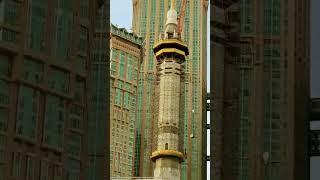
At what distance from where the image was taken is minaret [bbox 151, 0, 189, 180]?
85.0 meters

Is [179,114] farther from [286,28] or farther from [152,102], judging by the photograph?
[286,28]

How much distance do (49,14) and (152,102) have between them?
67229mm

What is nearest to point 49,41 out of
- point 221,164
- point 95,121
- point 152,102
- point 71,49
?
point 71,49

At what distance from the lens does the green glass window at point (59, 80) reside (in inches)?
1132

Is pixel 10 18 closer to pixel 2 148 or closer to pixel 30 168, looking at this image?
pixel 2 148

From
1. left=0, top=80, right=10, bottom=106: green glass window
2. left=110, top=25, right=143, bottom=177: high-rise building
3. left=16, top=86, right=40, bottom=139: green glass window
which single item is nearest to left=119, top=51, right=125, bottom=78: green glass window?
left=110, top=25, right=143, bottom=177: high-rise building

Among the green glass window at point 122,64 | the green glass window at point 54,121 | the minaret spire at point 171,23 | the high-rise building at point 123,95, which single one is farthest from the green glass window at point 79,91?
the green glass window at point 122,64

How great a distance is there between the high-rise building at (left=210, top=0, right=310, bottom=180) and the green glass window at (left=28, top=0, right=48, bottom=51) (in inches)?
233

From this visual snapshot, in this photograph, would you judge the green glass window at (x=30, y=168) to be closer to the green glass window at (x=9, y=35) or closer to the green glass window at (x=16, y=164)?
the green glass window at (x=16, y=164)

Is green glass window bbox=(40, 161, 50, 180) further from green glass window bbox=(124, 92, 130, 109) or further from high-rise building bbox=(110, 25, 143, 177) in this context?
green glass window bbox=(124, 92, 130, 109)

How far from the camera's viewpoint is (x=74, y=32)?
29812 mm

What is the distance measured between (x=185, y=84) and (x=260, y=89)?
214 feet

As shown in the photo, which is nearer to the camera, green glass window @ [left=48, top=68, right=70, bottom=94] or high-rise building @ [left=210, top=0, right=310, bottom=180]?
green glass window @ [left=48, top=68, right=70, bottom=94]

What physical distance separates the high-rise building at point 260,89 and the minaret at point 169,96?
2095 inches
